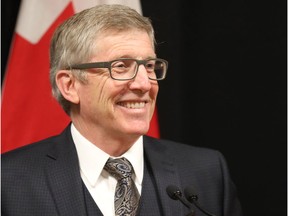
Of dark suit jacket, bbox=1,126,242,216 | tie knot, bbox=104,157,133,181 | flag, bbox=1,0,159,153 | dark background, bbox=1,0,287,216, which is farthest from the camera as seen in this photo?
dark background, bbox=1,0,287,216

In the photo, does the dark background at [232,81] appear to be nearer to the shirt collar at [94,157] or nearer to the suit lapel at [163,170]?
the suit lapel at [163,170]

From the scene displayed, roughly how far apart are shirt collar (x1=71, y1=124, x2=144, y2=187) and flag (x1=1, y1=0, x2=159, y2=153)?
1.58ft

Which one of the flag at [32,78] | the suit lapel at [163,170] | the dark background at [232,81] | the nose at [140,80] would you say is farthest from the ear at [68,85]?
the dark background at [232,81]

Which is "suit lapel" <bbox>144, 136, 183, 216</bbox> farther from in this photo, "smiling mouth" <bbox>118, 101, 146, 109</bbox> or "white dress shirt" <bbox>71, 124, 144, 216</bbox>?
"smiling mouth" <bbox>118, 101, 146, 109</bbox>

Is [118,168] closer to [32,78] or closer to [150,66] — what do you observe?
[150,66]

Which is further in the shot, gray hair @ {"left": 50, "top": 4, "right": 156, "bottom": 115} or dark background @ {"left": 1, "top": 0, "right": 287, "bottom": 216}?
dark background @ {"left": 1, "top": 0, "right": 287, "bottom": 216}

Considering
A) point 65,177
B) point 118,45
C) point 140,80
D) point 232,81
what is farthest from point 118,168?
point 232,81

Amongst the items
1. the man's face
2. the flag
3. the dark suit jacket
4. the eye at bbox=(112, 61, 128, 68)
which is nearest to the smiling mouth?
the man's face

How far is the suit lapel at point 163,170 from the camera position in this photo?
6.51 feet

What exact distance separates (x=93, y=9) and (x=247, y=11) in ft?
3.70

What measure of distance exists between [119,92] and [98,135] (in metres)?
0.19

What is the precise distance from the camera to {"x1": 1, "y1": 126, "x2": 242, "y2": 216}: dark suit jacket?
1.85 m

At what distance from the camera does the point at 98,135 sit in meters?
2.00

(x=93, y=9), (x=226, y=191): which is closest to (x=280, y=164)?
(x=226, y=191)
